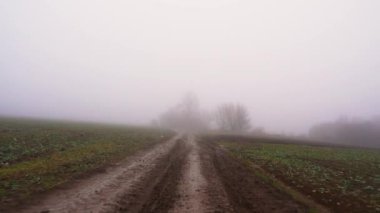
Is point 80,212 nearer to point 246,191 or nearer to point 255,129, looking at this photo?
point 246,191

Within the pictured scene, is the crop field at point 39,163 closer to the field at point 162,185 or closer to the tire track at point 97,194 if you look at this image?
the field at point 162,185

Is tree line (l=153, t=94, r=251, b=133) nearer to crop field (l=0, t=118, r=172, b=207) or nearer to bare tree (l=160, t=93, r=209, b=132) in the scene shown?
bare tree (l=160, t=93, r=209, b=132)

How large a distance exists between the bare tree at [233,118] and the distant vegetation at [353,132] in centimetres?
2760

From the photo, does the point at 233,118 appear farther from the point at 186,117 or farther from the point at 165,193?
the point at 165,193

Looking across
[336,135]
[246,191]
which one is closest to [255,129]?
[336,135]

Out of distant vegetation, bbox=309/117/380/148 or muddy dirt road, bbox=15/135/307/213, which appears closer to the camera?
muddy dirt road, bbox=15/135/307/213

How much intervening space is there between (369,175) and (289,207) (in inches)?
521

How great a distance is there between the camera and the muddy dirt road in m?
12.3

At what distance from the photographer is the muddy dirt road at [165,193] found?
483 inches

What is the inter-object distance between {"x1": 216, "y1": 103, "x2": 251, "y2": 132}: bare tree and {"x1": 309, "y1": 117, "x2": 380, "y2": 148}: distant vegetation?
1086 inches

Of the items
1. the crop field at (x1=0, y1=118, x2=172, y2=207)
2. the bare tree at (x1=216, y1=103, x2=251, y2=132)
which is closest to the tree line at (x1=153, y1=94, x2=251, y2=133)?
the bare tree at (x1=216, y1=103, x2=251, y2=132)

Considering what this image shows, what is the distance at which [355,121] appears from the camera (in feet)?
355

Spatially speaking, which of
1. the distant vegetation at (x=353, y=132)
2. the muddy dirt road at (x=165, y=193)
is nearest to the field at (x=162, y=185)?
the muddy dirt road at (x=165, y=193)

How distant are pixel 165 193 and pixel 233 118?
114206 mm
